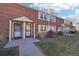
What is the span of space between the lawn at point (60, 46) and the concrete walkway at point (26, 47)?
0.35ft

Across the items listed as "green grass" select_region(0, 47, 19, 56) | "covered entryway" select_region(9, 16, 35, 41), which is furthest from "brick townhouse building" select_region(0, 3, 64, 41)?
"green grass" select_region(0, 47, 19, 56)

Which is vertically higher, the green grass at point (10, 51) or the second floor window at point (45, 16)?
the second floor window at point (45, 16)

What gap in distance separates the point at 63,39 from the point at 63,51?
268 millimetres

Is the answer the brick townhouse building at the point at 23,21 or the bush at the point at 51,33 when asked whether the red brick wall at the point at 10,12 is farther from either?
the bush at the point at 51,33

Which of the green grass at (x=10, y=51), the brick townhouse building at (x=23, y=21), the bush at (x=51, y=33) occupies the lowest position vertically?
the green grass at (x=10, y=51)

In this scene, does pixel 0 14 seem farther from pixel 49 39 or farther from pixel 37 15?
pixel 49 39

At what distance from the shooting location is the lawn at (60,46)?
4.64 meters

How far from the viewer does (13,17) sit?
4.66 metres

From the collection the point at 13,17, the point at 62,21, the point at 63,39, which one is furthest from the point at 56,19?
the point at 13,17

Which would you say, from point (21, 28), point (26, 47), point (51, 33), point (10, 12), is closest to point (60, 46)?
point (51, 33)

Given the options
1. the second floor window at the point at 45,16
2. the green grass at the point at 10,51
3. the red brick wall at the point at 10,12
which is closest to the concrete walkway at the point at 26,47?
the green grass at the point at 10,51

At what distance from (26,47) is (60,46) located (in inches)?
28.5

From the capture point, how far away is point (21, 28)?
4801 millimetres

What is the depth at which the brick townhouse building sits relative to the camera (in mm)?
4668
